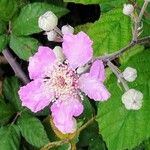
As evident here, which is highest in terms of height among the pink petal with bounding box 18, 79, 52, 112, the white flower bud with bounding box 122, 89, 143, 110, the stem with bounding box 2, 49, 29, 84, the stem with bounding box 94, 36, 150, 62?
the stem with bounding box 94, 36, 150, 62

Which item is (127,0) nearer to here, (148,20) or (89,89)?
(148,20)

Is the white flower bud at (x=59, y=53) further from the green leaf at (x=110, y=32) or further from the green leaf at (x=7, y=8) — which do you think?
the green leaf at (x=7, y=8)

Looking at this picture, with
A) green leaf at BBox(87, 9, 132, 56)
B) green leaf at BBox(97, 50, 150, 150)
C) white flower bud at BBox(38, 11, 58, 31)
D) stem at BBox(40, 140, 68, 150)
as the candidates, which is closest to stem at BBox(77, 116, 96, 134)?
stem at BBox(40, 140, 68, 150)

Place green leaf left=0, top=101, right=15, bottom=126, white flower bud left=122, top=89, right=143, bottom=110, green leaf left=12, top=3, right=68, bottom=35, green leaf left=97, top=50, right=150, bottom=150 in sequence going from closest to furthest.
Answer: white flower bud left=122, top=89, right=143, bottom=110 < green leaf left=97, top=50, right=150, bottom=150 < green leaf left=12, top=3, right=68, bottom=35 < green leaf left=0, top=101, right=15, bottom=126

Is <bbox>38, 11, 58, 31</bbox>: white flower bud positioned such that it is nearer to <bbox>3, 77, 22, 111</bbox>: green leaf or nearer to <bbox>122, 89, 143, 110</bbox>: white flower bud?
<bbox>122, 89, 143, 110</bbox>: white flower bud

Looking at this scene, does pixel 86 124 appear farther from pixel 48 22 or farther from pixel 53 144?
pixel 48 22

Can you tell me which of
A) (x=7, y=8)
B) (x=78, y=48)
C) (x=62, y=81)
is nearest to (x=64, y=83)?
(x=62, y=81)

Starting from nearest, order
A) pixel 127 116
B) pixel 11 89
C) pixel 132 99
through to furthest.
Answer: pixel 132 99 → pixel 127 116 → pixel 11 89
